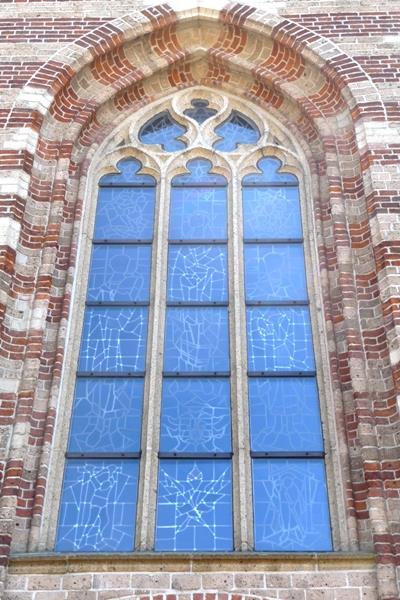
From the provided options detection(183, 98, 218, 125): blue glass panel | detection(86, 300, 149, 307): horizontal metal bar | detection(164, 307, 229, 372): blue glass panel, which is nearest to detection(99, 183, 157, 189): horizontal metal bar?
detection(183, 98, 218, 125): blue glass panel

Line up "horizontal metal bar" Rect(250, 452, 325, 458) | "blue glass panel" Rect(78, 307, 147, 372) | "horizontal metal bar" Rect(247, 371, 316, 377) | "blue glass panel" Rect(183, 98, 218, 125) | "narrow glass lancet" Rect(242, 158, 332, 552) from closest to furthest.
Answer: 1. "narrow glass lancet" Rect(242, 158, 332, 552)
2. "horizontal metal bar" Rect(250, 452, 325, 458)
3. "horizontal metal bar" Rect(247, 371, 316, 377)
4. "blue glass panel" Rect(78, 307, 147, 372)
5. "blue glass panel" Rect(183, 98, 218, 125)

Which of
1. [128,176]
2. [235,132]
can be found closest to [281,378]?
[128,176]

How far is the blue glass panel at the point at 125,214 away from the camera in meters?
9.20

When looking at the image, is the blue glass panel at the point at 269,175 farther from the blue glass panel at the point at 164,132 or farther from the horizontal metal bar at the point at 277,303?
the horizontal metal bar at the point at 277,303

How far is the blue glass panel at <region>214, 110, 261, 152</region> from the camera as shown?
10.1 metres

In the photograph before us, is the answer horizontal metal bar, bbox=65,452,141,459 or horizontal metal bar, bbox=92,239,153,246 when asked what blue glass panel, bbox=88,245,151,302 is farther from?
horizontal metal bar, bbox=65,452,141,459

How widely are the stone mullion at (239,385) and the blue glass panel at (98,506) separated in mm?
821

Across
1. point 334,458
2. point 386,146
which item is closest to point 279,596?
point 334,458

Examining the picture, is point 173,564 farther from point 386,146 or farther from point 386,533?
point 386,146

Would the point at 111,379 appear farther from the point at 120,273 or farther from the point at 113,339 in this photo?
the point at 120,273

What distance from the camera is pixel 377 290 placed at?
321 inches

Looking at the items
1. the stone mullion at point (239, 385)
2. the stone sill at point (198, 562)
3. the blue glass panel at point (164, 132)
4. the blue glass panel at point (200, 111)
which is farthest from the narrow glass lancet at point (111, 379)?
the blue glass panel at point (200, 111)

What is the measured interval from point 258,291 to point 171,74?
350 cm

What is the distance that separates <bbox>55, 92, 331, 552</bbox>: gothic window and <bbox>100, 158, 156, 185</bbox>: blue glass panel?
0.02 m
